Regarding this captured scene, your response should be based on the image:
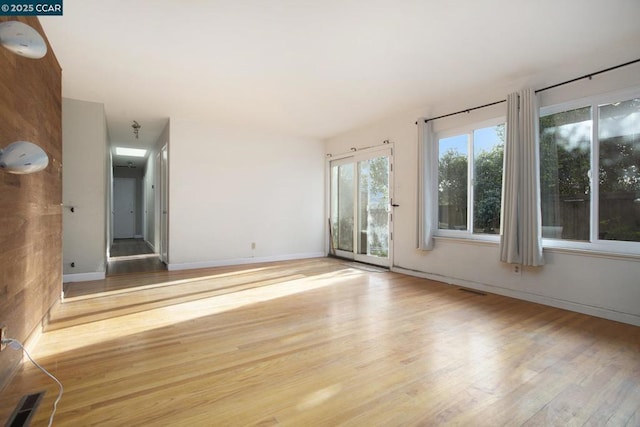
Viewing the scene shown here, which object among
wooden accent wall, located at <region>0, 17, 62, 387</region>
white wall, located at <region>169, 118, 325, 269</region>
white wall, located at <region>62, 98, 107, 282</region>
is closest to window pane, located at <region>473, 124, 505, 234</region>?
white wall, located at <region>169, 118, 325, 269</region>

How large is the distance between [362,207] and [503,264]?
2833 millimetres

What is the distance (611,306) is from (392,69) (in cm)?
322

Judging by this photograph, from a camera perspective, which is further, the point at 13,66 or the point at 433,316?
the point at 433,316

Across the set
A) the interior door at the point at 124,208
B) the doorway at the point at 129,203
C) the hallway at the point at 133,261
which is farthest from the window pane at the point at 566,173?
the interior door at the point at 124,208

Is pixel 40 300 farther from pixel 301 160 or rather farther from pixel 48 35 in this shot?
pixel 301 160

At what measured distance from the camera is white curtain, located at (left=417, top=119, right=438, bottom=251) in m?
4.61

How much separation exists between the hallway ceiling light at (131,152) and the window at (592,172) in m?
8.48

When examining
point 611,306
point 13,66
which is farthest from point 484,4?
point 13,66

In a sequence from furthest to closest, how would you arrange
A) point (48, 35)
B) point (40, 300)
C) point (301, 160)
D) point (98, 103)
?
point (301, 160) → point (98, 103) → point (48, 35) → point (40, 300)

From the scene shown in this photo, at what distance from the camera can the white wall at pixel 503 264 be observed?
297 centimetres

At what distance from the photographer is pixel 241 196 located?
5957mm

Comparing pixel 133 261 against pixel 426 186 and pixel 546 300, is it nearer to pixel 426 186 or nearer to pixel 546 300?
pixel 426 186

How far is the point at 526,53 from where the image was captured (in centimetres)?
310

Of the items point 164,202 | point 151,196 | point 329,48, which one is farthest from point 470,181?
point 151,196
